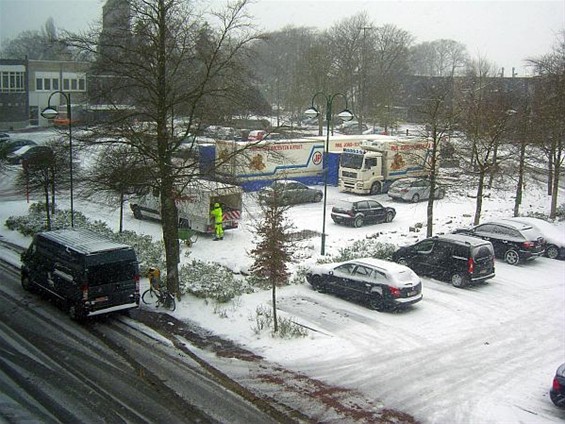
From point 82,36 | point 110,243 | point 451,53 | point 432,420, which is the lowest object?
point 432,420

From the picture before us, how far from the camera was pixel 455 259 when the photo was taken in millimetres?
20328

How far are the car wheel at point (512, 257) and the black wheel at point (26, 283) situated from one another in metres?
16.8

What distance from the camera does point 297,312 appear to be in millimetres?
17281

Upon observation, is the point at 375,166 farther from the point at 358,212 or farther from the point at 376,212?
the point at 358,212

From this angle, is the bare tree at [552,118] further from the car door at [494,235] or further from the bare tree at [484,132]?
the car door at [494,235]

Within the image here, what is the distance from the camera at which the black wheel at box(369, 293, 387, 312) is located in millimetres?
17531

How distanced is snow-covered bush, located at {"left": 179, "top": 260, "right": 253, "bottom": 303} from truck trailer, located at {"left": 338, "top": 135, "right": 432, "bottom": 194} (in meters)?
17.3

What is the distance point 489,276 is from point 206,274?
921 centimetres

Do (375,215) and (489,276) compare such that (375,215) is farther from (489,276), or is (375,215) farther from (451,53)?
(451,53)

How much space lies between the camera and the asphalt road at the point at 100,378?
11.1 m

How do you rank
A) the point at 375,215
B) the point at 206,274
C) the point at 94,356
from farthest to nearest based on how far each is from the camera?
the point at 375,215 → the point at 206,274 → the point at 94,356

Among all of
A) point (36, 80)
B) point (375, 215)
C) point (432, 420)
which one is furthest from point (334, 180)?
point (36, 80)

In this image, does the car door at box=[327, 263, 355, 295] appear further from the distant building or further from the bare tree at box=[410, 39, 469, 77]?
the bare tree at box=[410, 39, 469, 77]

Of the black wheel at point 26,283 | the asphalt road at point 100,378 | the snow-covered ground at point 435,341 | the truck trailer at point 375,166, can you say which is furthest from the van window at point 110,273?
the truck trailer at point 375,166
